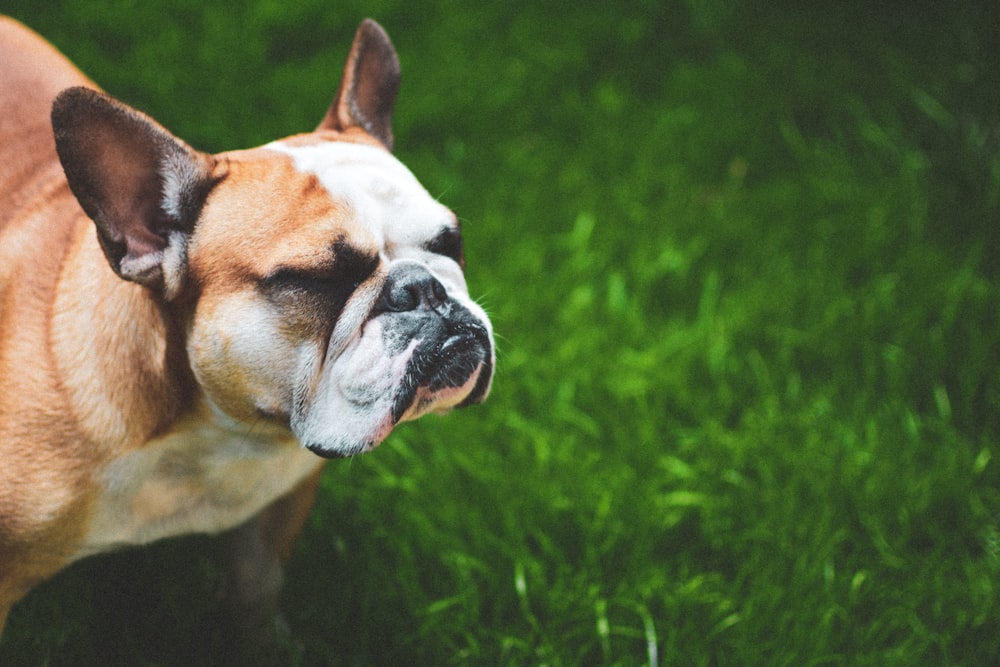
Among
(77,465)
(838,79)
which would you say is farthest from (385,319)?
(838,79)

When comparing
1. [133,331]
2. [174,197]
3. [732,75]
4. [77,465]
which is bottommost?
[732,75]

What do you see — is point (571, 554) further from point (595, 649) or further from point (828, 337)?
point (828, 337)

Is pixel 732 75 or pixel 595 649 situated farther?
pixel 732 75

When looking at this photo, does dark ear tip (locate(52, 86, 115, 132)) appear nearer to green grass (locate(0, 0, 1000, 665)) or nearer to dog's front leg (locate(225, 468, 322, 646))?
dog's front leg (locate(225, 468, 322, 646))

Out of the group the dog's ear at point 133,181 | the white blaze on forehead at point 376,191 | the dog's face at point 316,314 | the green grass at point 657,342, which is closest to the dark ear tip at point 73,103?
the dog's ear at point 133,181

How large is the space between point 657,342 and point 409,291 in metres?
1.65

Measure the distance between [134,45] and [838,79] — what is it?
2.97 metres

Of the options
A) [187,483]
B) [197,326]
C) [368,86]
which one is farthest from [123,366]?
[368,86]

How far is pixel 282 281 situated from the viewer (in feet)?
5.95

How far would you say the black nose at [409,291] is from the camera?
1.88m

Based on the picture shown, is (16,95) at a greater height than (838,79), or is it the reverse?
(16,95)

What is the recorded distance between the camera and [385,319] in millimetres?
1861

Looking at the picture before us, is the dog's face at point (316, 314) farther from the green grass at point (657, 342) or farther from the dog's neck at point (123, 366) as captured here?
the green grass at point (657, 342)

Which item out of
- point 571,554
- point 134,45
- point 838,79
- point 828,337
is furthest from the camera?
point 838,79
